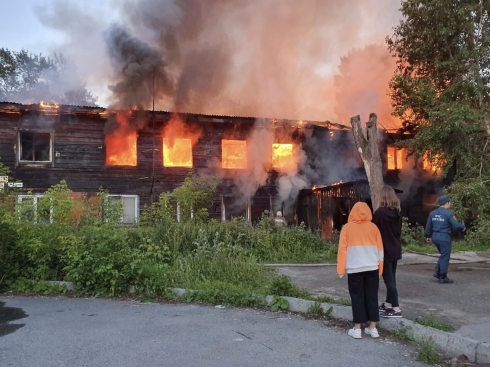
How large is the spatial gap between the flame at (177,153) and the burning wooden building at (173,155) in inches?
1.6

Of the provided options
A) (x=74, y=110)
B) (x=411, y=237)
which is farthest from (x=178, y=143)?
(x=411, y=237)

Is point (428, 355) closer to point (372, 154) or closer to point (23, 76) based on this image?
point (372, 154)

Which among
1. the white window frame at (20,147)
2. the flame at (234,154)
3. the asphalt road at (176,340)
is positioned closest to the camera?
the asphalt road at (176,340)

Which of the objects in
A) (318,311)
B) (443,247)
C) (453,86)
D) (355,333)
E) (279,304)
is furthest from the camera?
(453,86)

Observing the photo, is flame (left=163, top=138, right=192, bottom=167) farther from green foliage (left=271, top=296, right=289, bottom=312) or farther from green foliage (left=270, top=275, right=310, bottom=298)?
green foliage (left=271, top=296, right=289, bottom=312)

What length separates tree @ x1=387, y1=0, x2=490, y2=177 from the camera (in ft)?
46.6

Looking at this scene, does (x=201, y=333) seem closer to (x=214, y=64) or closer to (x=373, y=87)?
(x=214, y=64)

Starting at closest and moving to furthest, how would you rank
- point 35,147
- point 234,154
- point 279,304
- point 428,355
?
point 428,355, point 279,304, point 35,147, point 234,154

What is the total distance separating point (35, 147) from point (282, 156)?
986 centimetres

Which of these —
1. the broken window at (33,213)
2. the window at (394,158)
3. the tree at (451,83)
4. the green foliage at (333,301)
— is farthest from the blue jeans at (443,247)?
the window at (394,158)

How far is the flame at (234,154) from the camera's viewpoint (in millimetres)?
18984

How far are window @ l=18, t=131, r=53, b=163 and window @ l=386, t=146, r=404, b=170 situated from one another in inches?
591

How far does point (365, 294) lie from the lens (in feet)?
17.8

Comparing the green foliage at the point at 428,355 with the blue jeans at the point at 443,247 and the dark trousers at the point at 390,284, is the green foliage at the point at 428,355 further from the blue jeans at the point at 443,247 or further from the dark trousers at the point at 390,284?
the blue jeans at the point at 443,247
